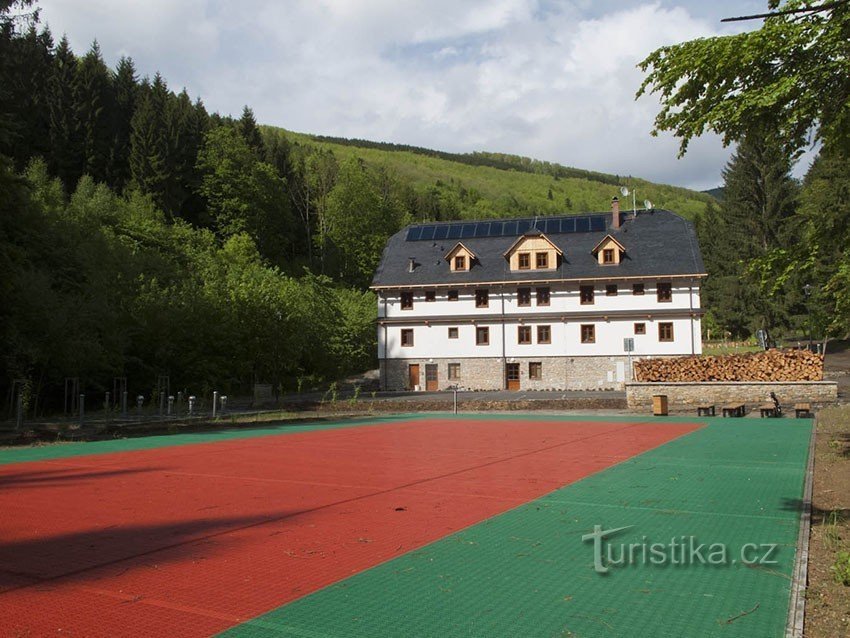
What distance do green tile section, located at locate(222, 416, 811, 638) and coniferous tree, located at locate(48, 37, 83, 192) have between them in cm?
6511

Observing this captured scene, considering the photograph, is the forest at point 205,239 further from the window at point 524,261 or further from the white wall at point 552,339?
the window at point 524,261

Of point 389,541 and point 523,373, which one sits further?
point 523,373

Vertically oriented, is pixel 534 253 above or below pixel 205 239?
below

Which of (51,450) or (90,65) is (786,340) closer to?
(51,450)

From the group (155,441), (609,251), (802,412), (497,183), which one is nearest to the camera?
(155,441)

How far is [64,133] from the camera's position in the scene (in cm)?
6406

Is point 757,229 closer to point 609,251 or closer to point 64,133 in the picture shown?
point 609,251

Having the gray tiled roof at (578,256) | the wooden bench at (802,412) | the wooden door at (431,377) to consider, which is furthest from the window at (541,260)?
the wooden bench at (802,412)

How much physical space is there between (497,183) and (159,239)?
102320mm

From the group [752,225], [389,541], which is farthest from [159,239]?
[389,541]

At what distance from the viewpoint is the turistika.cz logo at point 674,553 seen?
6680 millimetres

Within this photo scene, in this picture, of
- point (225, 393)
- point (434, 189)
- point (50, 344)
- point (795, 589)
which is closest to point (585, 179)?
point (434, 189)

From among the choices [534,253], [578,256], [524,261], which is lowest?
[524,261]

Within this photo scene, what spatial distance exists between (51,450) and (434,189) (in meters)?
107
